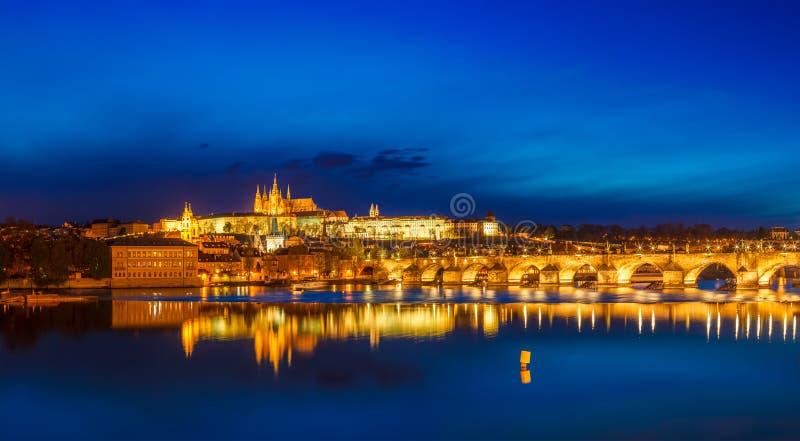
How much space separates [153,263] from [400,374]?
5019cm

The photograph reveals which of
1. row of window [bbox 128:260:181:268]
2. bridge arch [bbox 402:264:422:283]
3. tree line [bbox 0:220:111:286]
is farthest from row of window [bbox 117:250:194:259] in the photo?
bridge arch [bbox 402:264:422:283]

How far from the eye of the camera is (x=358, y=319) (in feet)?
129

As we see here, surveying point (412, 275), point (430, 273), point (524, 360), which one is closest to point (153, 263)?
point (412, 275)

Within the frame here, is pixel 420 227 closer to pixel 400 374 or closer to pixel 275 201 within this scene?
pixel 275 201

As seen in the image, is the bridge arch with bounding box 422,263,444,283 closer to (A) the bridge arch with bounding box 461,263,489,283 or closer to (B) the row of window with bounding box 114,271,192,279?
(A) the bridge arch with bounding box 461,263,489,283

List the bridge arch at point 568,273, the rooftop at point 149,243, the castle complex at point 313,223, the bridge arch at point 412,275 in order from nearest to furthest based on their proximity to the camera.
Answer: the rooftop at point 149,243, the bridge arch at point 568,273, the bridge arch at point 412,275, the castle complex at point 313,223

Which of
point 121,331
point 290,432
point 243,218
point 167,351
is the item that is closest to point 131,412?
point 290,432

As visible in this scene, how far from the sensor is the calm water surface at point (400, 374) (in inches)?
713

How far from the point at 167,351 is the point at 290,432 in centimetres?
1258

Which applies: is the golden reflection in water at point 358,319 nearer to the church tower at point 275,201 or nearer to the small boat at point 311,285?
the small boat at point 311,285

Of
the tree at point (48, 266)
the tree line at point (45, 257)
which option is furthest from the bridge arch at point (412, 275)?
the tree at point (48, 266)

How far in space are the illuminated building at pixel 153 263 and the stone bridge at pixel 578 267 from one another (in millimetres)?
22780

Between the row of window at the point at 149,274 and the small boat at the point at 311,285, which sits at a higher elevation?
the row of window at the point at 149,274

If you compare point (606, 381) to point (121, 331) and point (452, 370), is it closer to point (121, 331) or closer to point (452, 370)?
point (452, 370)
